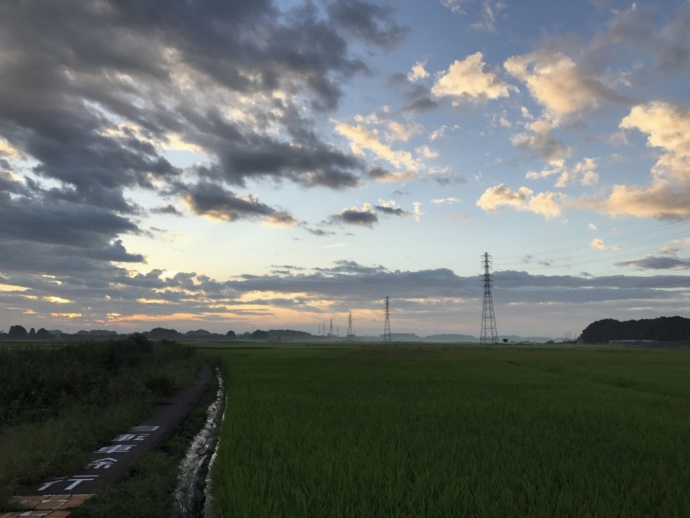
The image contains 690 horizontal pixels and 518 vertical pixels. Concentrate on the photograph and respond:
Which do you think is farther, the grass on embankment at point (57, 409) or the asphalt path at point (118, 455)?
the grass on embankment at point (57, 409)

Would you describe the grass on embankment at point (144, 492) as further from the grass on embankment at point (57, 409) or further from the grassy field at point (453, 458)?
the grass on embankment at point (57, 409)

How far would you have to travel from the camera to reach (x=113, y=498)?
7.13 metres

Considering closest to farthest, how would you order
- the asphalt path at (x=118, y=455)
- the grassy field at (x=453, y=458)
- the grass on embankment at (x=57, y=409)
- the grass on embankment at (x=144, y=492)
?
the grassy field at (x=453, y=458)
the grass on embankment at (x=144, y=492)
the asphalt path at (x=118, y=455)
the grass on embankment at (x=57, y=409)

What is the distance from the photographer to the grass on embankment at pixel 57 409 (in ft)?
29.9

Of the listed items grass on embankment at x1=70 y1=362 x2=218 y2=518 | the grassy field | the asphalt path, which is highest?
the grassy field

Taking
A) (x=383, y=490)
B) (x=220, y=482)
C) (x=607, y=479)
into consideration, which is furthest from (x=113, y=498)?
(x=607, y=479)

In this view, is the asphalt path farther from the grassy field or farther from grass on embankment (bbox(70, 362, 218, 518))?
the grassy field

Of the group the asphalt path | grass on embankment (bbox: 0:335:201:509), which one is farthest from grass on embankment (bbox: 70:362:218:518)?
grass on embankment (bbox: 0:335:201:509)

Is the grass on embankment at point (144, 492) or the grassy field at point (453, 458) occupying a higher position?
the grassy field at point (453, 458)

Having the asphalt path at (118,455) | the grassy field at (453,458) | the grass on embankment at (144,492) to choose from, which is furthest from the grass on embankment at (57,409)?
the grassy field at (453,458)

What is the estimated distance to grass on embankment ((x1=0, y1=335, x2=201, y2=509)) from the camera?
912 cm

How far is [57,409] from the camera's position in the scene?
57.1ft

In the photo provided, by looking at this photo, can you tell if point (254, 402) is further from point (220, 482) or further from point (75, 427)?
point (220, 482)

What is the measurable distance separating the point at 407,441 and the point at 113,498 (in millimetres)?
5784
